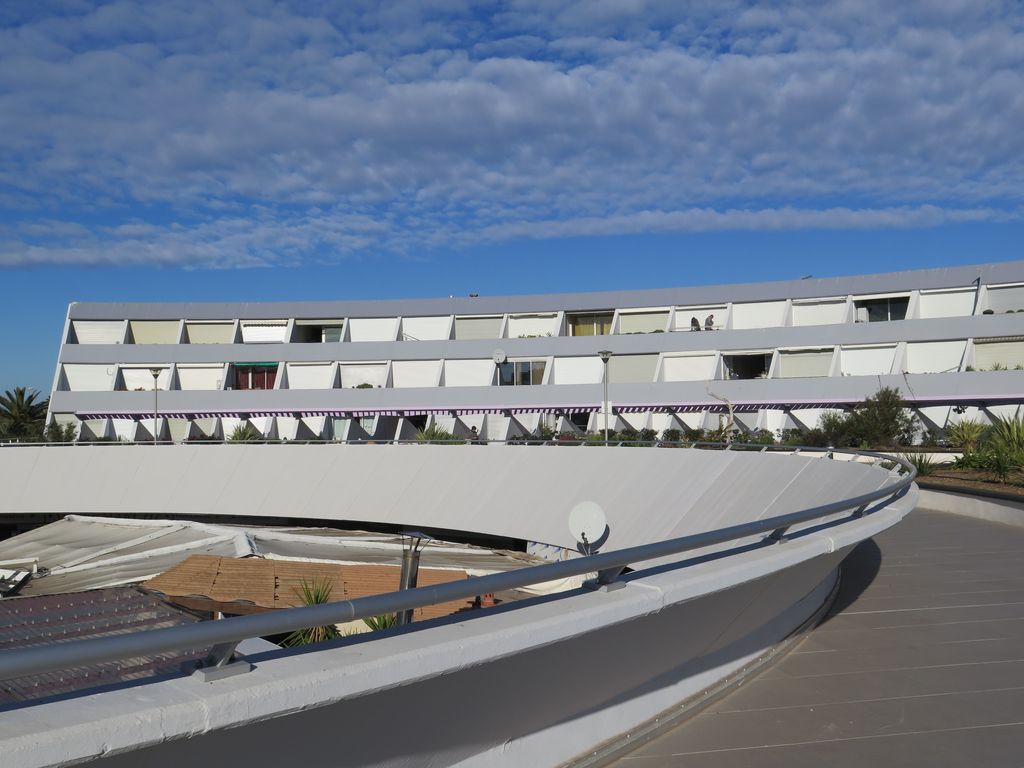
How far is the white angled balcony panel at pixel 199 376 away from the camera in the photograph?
178ft

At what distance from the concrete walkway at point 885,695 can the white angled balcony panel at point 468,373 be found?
41.9m

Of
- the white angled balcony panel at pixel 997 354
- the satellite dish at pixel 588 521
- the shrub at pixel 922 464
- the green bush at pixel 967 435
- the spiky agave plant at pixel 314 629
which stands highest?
the white angled balcony panel at pixel 997 354

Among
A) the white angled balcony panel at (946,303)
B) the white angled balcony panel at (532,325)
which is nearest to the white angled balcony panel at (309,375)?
the white angled balcony panel at (532,325)

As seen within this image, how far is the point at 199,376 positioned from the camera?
54.6 metres

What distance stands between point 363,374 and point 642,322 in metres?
15.6

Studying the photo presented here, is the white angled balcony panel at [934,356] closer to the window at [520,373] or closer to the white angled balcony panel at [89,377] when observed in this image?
the window at [520,373]

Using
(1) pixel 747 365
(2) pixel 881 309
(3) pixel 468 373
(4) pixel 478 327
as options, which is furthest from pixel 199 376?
(2) pixel 881 309

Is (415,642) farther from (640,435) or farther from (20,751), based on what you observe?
(640,435)

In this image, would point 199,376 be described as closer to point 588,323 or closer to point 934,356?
point 588,323

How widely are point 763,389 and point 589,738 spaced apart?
42974mm

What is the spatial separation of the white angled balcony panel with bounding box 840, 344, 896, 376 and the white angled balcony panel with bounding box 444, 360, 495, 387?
17.8m

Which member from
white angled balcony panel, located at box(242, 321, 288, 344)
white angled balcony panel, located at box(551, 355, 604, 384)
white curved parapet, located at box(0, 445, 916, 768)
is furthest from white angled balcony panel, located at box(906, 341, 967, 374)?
white curved parapet, located at box(0, 445, 916, 768)

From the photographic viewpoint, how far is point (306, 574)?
742 inches

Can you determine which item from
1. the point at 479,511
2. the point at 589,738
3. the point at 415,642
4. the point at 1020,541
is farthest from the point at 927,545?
the point at 479,511
